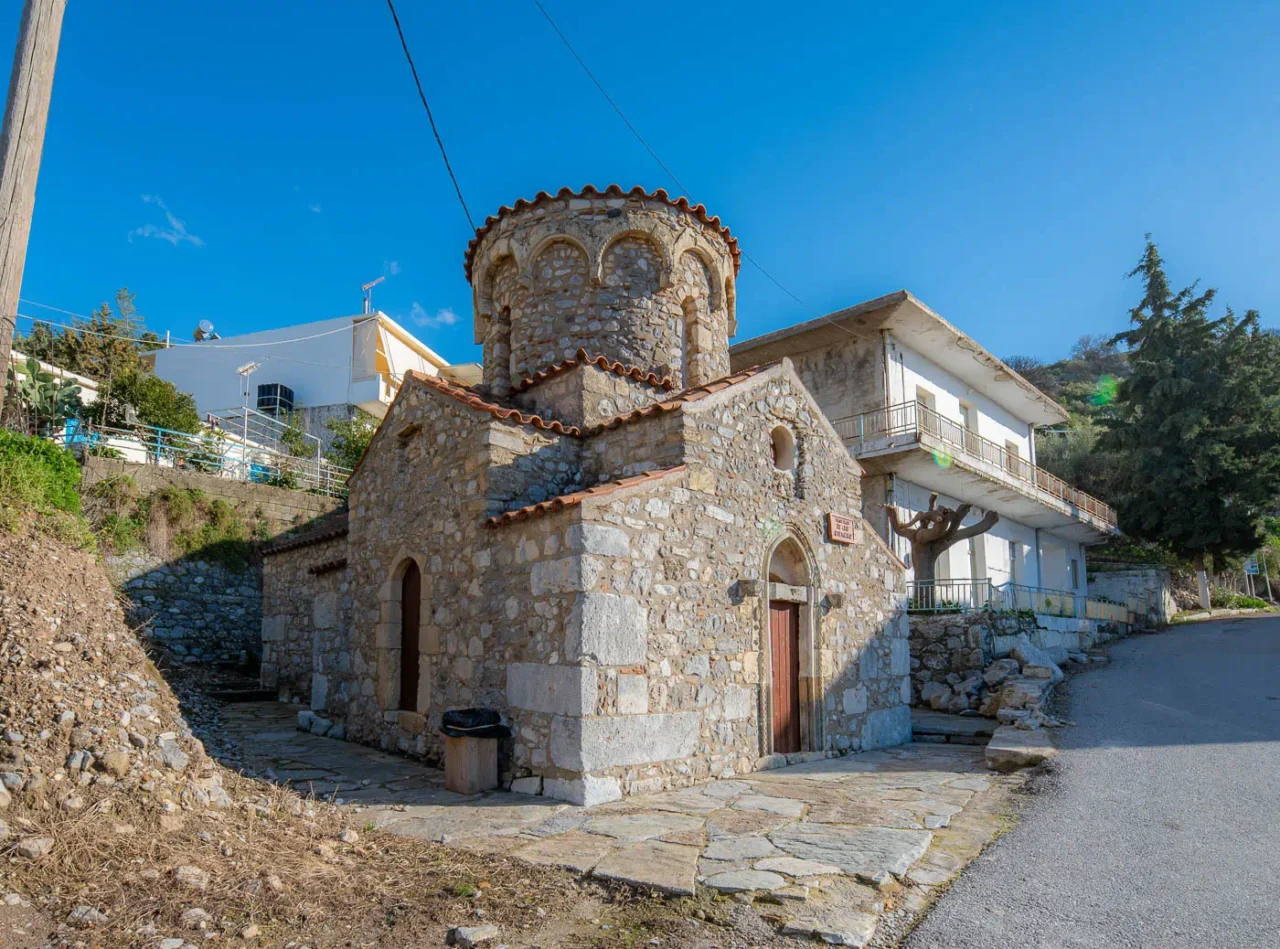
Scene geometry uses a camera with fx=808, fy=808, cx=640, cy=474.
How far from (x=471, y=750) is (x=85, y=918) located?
359 cm

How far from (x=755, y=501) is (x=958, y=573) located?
44.1 feet

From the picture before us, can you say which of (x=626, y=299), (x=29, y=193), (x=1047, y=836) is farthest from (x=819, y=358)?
(x=29, y=193)

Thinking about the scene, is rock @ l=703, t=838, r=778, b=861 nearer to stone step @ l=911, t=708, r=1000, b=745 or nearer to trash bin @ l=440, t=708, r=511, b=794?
trash bin @ l=440, t=708, r=511, b=794

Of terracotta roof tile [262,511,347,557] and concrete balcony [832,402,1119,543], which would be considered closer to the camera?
terracotta roof tile [262,511,347,557]

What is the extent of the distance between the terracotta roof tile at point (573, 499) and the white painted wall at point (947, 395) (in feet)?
40.5

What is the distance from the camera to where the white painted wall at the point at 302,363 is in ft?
89.6

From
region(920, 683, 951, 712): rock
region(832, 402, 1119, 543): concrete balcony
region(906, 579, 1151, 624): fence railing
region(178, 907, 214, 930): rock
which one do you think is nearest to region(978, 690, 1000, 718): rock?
region(920, 683, 951, 712): rock

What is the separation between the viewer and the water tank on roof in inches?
1067

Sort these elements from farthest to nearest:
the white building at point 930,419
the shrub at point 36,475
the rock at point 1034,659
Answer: the white building at point 930,419 < the rock at point 1034,659 < the shrub at point 36,475

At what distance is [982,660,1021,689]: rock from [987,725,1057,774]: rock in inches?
165

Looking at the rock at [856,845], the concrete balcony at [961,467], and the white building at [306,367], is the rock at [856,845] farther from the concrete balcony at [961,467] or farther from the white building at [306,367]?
the white building at [306,367]

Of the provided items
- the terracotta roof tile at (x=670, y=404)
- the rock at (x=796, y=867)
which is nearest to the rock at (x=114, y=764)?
the rock at (x=796, y=867)

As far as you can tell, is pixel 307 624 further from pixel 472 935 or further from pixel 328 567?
pixel 472 935

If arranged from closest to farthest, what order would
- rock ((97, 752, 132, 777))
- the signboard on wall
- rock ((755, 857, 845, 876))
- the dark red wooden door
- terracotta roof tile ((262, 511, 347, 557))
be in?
rock ((755, 857, 845, 876))
rock ((97, 752, 132, 777))
the dark red wooden door
the signboard on wall
terracotta roof tile ((262, 511, 347, 557))
